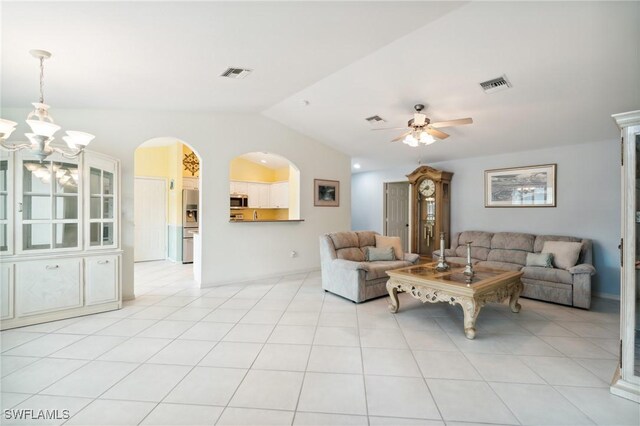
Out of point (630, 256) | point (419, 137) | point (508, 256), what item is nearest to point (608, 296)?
point (508, 256)

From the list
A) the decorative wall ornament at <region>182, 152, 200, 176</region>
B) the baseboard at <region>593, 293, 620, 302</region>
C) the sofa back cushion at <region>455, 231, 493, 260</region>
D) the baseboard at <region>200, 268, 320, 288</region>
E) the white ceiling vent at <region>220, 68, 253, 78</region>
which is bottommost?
the baseboard at <region>593, 293, 620, 302</region>

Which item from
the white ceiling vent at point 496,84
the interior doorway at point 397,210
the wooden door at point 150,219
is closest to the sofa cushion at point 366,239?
the interior doorway at point 397,210

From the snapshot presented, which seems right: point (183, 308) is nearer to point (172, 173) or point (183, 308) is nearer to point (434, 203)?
point (172, 173)

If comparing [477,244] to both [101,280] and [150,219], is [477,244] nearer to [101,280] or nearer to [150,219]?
[101,280]

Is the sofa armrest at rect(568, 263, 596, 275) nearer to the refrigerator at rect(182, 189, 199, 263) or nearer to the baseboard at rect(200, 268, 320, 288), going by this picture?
the baseboard at rect(200, 268, 320, 288)

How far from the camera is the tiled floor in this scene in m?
1.84

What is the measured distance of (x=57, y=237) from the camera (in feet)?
10.9

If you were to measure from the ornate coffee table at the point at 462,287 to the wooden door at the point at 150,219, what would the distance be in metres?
5.94

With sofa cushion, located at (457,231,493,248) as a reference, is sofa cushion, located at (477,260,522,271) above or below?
below

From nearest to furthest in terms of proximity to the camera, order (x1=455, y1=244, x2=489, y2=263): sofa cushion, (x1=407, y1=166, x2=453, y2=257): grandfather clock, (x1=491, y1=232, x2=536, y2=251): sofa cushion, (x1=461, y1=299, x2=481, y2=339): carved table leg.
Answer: (x1=461, y1=299, x2=481, y2=339): carved table leg < (x1=491, y1=232, x2=536, y2=251): sofa cushion < (x1=455, y1=244, x2=489, y2=263): sofa cushion < (x1=407, y1=166, x2=453, y2=257): grandfather clock

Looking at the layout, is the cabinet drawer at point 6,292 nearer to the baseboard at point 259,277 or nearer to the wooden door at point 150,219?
the baseboard at point 259,277

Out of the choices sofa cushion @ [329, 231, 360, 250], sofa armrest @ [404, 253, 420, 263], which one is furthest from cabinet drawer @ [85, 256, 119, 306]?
sofa armrest @ [404, 253, 420, 263]

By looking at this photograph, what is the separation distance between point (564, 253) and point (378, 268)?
2658mm

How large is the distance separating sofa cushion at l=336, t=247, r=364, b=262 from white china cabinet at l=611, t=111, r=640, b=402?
304cm
